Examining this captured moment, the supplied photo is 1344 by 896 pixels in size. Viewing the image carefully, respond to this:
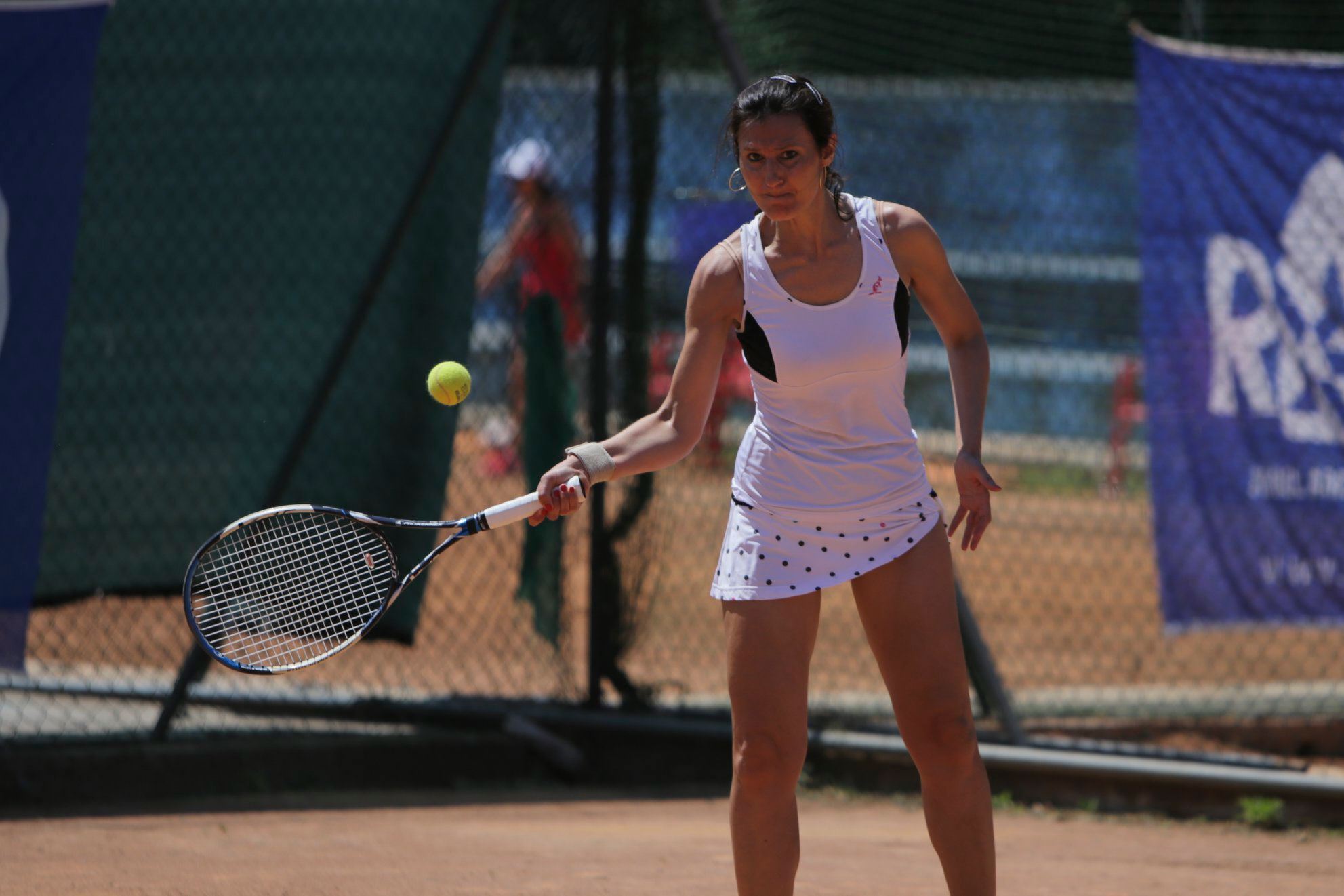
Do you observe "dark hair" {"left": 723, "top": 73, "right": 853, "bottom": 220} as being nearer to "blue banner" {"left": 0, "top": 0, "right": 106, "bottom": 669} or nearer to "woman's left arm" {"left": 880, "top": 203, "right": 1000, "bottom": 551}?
"woman's left arm" {"left": 880, "top": 203, "right": 1000, "bottom": 551}

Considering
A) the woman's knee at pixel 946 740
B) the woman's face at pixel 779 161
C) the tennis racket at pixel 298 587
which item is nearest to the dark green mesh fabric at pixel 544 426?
the tennis racket at pixel 298 587

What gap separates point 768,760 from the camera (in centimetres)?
306

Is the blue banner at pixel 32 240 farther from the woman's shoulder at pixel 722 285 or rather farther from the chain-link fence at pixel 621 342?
the woman's shoulder at pixel 722 285

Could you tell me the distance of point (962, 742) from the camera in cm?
307

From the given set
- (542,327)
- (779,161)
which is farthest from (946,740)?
(542,327)

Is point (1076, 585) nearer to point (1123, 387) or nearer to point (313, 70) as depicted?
point (1123, 387)

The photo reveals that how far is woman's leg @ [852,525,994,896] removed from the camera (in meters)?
3.08

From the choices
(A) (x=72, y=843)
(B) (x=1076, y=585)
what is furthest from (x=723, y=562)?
(B) (x=1076, y=585)

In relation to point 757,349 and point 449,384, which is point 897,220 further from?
point 449,384

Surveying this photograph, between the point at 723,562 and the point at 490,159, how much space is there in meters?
2.65

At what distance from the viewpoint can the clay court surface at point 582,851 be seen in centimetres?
407

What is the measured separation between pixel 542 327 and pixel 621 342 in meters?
0.30

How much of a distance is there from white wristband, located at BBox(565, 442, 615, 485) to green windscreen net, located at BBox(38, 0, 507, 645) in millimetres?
2139

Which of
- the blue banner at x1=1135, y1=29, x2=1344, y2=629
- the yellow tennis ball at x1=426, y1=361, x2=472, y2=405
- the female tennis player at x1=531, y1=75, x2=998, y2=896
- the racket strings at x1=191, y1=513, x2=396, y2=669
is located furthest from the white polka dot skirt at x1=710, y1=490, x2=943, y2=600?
the blue banner at x1=1135, y1=29, x2=1344, y2=629
